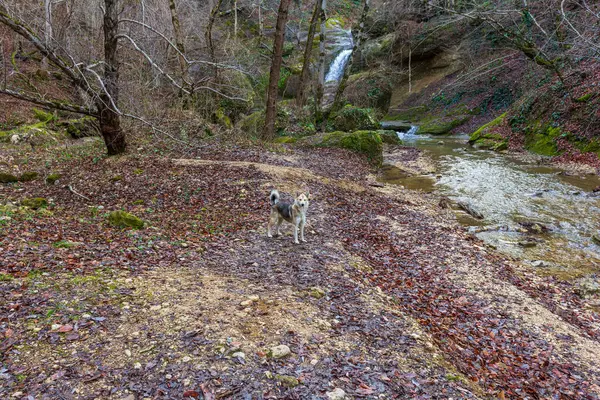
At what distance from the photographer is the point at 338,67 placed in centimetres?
3409

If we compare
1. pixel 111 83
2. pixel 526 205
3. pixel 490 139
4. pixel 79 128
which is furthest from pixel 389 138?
pixel 111 83

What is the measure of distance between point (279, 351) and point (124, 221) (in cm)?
474

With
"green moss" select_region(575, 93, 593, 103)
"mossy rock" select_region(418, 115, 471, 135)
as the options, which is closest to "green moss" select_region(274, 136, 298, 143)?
"mossy rock" select_region(418, 115, 471, 135)

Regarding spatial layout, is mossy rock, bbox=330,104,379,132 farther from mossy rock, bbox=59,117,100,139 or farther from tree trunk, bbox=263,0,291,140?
mossy rock, bbox=59,117,100,139

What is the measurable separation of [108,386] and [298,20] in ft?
129

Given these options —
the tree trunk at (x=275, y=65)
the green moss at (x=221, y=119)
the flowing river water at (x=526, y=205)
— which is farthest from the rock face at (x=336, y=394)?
the green moss at (x=221, y=119)

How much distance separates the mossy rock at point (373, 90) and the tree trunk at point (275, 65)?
14.5m

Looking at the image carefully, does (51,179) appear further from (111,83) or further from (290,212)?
(290,212)

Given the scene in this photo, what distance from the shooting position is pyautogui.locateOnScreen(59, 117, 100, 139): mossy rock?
16.1 m

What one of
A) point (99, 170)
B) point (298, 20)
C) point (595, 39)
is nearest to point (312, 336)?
point (99, 170)

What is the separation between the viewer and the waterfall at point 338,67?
33.5m

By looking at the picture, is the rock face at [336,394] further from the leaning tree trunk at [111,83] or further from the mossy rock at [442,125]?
the mossy rock at [442,125]

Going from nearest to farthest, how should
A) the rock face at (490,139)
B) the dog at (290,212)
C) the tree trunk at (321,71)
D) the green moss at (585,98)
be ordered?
the dog at (290,212) < the green moss at (585,98) < the tree trunk at (321,71) < the rock face at (490,139)

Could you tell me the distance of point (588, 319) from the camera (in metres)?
6.70
